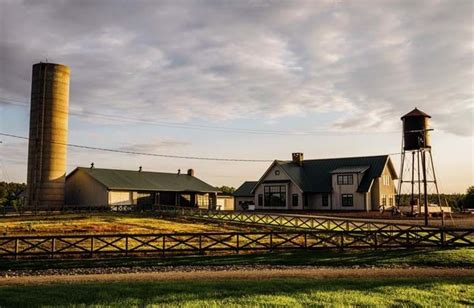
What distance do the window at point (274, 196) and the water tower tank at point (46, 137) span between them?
27.4 m

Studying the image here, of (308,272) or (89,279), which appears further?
(308,272)

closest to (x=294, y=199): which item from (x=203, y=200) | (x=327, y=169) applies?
(x=327, y=169)

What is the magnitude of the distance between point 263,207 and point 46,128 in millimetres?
30390

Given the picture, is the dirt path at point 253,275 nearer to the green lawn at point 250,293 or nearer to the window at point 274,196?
the green lawn at point 250,293

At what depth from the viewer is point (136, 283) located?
17.2 meters

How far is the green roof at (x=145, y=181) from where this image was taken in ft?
216

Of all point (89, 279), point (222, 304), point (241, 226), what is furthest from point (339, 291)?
point (241, 226)

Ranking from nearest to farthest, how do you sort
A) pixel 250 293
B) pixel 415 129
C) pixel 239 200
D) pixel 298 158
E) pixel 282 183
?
pixel 250 293 < pixel 415 129 < pixel 282 183 < pixel 298 158 < pixel 239 200

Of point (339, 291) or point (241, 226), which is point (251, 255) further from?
point (241, 226)

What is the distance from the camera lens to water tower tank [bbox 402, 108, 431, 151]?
5066cm

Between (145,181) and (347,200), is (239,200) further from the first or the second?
(347,200)

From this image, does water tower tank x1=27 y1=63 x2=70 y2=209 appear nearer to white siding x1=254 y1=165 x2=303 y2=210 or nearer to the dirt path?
white siding x1=254 y1=165 x2=303 y2=210

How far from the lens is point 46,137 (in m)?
60.1

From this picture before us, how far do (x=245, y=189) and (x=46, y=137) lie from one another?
32.4 metres
